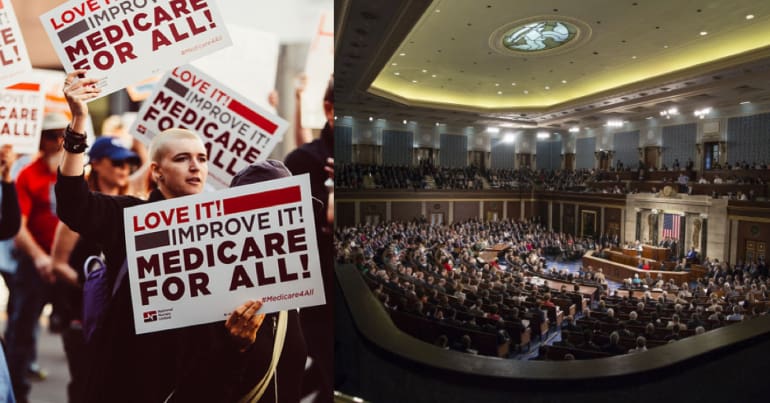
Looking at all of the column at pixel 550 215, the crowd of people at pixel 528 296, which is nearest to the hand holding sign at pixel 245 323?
the crowd of people at pixel 528 296

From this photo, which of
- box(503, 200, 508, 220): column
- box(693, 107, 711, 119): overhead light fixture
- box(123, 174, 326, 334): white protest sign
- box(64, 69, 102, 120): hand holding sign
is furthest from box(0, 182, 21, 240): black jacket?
box(693, 107, 711, 119): overhead light fixture

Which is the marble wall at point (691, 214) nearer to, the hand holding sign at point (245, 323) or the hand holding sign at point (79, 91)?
the hand holding sign at point (245, 323)

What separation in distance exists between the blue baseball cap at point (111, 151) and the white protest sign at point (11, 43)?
67 centimetres

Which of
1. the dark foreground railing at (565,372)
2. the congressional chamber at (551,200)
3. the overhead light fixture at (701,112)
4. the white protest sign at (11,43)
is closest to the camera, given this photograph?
the white protest sign at (11,43)

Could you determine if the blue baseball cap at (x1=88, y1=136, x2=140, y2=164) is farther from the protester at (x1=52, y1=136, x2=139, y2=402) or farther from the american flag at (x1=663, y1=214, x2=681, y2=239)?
the american flag at (x1=663, y1=214, x2=681, y2=239)

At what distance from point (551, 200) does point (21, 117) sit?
22760 mm

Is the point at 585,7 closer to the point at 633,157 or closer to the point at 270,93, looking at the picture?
the point at 270,93

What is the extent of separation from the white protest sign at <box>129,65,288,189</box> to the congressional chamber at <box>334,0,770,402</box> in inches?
79.2

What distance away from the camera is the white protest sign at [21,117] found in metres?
2.62

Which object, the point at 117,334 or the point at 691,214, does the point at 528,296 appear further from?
the point at 691,214

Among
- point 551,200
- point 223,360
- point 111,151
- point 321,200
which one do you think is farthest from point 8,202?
point 551,200

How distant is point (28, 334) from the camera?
271cm

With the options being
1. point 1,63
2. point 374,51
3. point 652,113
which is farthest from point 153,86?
point 652,113

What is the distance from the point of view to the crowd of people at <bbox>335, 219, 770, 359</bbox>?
633 centimetres
